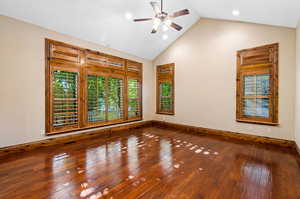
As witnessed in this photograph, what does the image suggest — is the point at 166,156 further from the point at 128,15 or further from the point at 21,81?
the point at 128,15

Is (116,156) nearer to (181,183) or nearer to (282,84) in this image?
(181,183)

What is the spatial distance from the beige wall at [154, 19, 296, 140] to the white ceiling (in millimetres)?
348

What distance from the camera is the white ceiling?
3107mm

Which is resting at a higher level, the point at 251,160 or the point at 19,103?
the point at 19,103

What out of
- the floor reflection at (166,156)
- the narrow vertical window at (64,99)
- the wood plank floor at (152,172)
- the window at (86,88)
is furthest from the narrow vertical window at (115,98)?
the floor reflection at (166,156)

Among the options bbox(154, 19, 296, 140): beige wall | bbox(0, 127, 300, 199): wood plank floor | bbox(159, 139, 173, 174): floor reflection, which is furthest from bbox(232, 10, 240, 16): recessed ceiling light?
bbox(159, 139, 173, 174): floor reflection

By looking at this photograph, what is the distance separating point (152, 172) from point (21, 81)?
3.53 m

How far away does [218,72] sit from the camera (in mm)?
4848

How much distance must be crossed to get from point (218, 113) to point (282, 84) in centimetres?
179

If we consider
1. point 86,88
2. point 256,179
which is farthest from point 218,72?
point 86,88

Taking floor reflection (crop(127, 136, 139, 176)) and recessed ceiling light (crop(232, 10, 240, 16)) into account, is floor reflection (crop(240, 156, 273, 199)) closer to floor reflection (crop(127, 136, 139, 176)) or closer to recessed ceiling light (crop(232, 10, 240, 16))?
floor reflection (crop(127, 136, 139, 176))

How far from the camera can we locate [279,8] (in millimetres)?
3053

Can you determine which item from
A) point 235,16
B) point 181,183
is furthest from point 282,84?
point 181,183

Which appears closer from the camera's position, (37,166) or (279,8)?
(37,166)
